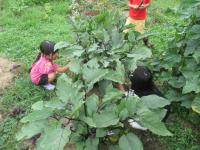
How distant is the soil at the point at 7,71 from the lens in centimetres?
530

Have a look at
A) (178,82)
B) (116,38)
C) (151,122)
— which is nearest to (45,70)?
(116,38)

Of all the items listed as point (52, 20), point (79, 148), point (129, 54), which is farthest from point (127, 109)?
point (52, 20)

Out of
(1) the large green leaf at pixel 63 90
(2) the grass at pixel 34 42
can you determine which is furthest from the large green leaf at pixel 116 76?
(2) the grass at pixel 34 42

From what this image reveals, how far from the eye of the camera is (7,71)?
5602 mm

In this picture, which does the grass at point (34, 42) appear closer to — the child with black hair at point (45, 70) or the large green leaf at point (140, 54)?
the child with black hair at point (45, 70)

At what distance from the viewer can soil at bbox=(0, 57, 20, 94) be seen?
530 cm

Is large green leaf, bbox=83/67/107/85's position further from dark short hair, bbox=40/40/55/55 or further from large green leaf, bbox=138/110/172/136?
dark short hair, bbox=40/40/55/55

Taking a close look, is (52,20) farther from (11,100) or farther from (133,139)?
(133,139)

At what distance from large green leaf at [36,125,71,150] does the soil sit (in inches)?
96.7

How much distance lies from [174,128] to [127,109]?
139 centimetres

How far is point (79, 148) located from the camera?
3041mm

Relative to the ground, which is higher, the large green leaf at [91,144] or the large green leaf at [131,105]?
the large green leaf at [131,105]

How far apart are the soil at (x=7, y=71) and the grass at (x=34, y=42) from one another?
104 mm

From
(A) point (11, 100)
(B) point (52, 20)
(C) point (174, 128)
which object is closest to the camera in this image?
(C) point (174, 128)
